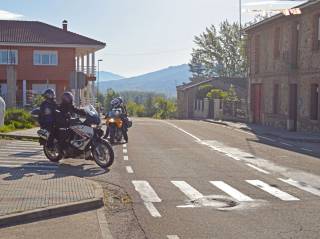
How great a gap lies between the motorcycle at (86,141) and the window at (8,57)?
3548 centimetres

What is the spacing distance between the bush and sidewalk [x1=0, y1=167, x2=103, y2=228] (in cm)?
1398

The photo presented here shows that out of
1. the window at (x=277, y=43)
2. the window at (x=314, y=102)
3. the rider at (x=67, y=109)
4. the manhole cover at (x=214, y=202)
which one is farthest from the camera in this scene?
the window at (x=277, y=43)

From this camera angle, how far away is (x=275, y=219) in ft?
26.6

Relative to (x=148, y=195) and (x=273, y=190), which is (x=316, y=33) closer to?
(x=273, y=190)

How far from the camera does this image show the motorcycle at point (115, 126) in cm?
2000

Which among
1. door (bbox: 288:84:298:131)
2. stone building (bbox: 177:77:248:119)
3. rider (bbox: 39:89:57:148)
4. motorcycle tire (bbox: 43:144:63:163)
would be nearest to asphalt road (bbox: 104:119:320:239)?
motorcycle tire (bbox: 43:144:63:163)

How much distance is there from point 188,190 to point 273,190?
1.56 m

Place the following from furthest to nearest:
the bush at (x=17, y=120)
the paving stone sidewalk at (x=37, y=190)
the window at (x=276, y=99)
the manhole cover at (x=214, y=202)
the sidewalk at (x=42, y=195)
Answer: the window at (x=276, y=99)
the bush at (x=17, y=120)
the manhole cover at (x=214, y=202)
the paving stone sidewalk at (x=37, y=190)
the sidewalk at (x=42, y=195)

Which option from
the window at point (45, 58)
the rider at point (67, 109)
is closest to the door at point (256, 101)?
the window at point (45, 58)

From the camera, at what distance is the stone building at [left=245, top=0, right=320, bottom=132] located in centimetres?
2852

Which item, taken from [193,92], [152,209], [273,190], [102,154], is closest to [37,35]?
[193,92]

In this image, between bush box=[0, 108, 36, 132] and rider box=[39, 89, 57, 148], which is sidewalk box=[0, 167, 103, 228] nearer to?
rider box=[39, 89, 57, 148]

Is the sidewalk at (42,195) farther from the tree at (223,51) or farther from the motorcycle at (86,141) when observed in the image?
the tree at (223,51)

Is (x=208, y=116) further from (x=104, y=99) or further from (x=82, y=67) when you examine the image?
(x=104, y=99)
